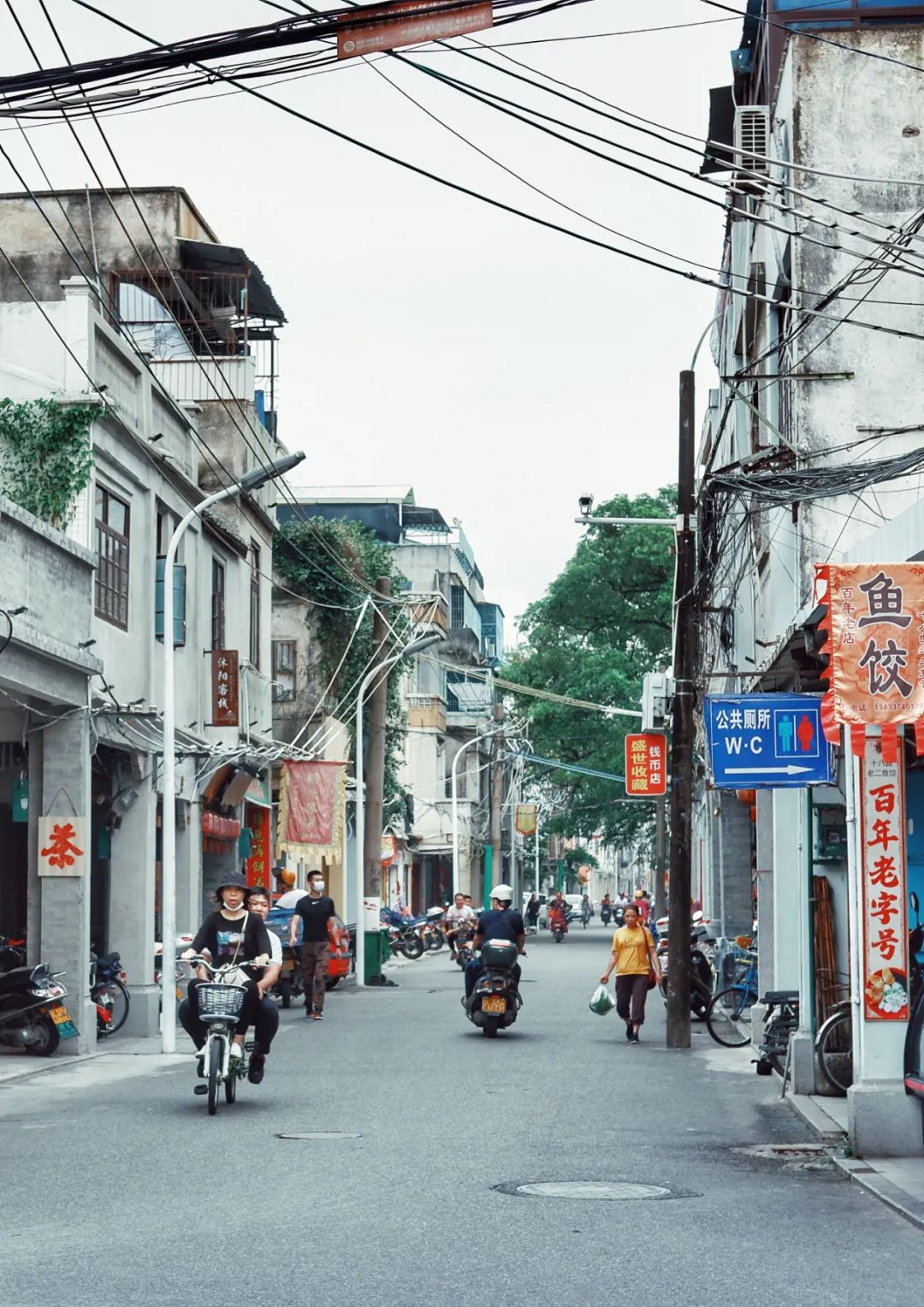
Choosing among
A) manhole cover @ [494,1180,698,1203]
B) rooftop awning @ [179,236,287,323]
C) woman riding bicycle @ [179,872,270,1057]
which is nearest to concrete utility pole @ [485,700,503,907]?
rooftop awning @ [179,236,287,323]

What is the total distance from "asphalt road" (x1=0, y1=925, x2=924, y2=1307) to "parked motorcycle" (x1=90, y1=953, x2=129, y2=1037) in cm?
361

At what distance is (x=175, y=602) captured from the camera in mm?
26000

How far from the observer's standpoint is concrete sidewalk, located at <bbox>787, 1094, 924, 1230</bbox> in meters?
9.82

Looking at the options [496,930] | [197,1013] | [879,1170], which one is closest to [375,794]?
[496,930]

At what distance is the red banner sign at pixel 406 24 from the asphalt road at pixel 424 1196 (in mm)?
5710

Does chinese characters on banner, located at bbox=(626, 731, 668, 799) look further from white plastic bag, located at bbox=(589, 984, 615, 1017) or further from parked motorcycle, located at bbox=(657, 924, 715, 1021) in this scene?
white plastic bag, located at bbox=(589, 984, 615, 1017)

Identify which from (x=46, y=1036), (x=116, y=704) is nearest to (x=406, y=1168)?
(x=46, y=1036)

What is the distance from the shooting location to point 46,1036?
19516 millimetres

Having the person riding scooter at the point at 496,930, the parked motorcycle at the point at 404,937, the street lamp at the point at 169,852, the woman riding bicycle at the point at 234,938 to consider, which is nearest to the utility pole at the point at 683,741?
the person riding scooter at the point at 496,930

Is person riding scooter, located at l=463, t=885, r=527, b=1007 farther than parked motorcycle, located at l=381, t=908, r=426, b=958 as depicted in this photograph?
No

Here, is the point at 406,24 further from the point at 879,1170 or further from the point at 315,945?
the point at 315,945

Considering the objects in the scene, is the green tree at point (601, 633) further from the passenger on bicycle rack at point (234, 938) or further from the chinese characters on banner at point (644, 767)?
the passenger on bicycle rack at point (234, 938)

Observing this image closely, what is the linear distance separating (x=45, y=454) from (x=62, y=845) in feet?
15.8

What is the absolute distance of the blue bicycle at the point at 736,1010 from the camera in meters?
21.9
